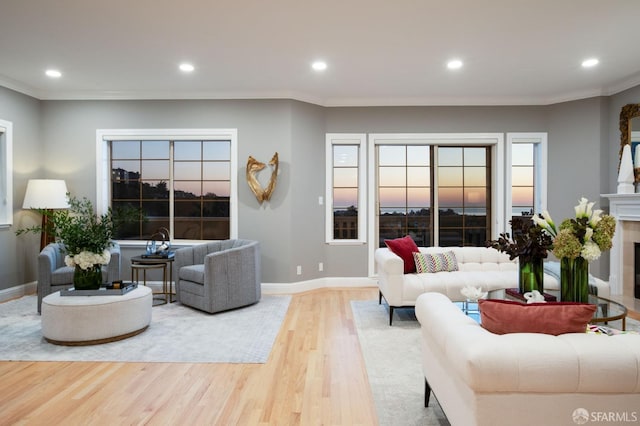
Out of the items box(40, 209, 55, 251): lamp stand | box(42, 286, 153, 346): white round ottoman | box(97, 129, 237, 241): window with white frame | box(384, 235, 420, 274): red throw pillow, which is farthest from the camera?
→ box(97, 129, 237, 241): window with white frame

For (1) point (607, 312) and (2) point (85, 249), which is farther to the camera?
(2) point (85, 249)

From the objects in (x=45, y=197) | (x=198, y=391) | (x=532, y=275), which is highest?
(x=45, y=197)

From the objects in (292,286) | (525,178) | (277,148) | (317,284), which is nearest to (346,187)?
(277,148)

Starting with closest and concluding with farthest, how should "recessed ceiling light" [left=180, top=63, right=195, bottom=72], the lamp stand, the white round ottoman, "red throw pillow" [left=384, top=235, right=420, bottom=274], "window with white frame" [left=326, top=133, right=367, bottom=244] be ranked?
the white round ottoman
"red throw pillow" [left=384, top=235, right=420, bottom=274]
"recessed ceiling light" [left=180, top=63, right=195, bottom=72]
the lamp stand
"window with white frame" [left=326, top=133, right=367, bottom=244]

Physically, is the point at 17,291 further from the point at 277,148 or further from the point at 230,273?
the point at 277,148

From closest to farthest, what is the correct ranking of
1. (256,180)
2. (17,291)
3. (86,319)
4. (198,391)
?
1. (198,391)
2. (86,319)
3. (17,291)
4. (256,180)

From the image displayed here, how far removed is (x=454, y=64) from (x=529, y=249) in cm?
247

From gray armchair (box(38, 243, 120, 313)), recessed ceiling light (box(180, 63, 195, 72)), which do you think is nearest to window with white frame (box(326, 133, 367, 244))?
recessed ceiling light (box(180, 63, 195, 72))

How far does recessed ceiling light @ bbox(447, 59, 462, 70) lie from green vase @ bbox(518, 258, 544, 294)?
96.1 inches

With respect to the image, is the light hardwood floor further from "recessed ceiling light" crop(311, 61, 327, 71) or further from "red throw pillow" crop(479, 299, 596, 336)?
"recessed ceiling light" crop(311, 61, 327, 71)

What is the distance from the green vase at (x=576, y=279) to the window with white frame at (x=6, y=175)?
629 centimetres

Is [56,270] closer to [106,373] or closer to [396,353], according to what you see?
[106,373]

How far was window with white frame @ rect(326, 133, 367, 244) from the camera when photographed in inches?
233

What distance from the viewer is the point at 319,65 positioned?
4.47 metres
